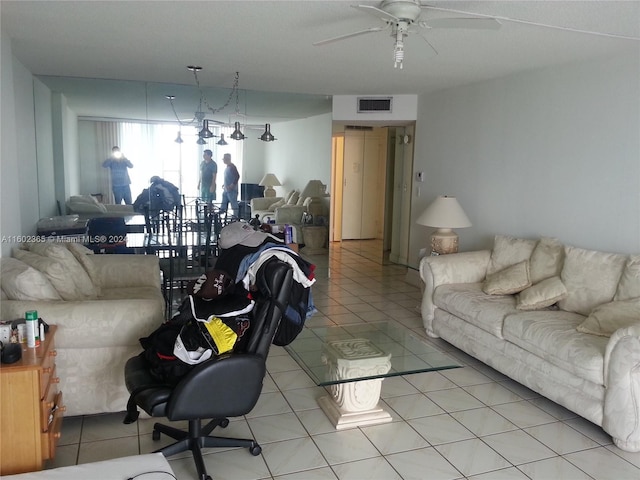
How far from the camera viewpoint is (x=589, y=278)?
3611 mm

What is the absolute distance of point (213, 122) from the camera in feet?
19.6

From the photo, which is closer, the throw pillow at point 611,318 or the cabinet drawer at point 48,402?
the cabinet drawer at point 48,402

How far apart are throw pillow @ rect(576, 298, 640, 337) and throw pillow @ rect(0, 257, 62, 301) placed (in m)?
3.25

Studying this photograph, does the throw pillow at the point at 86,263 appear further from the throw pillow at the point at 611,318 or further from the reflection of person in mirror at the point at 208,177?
the throw pillow at the point at 611,318

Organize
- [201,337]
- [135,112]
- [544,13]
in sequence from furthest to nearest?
[135,112] < [544,13] < [201,337]

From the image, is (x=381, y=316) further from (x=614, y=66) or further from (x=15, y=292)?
→ (x=15, y=292)

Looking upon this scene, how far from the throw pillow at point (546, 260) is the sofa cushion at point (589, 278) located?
133 millimetres

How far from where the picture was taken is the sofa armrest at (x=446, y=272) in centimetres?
443

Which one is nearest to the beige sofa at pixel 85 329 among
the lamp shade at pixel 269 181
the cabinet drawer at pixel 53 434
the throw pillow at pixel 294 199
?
the cabinet drawer at pixel 53 434

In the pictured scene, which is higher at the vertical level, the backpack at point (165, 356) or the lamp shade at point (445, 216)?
the lamp shade at point (445, 216)

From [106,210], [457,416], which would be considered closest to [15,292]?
[457,416]

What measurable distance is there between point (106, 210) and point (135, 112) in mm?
1165

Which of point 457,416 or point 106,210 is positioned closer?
point 457,416

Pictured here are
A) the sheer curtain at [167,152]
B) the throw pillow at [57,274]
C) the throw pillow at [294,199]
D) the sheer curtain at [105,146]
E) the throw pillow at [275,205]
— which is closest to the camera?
the throw pillow at [57,274]
